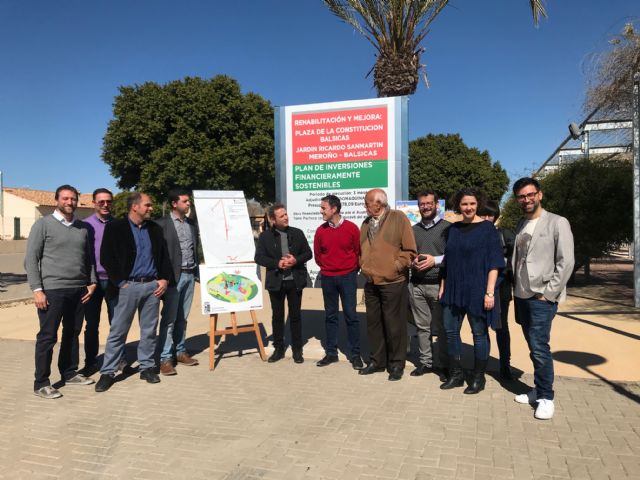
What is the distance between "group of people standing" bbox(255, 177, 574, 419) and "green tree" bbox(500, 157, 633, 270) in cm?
832

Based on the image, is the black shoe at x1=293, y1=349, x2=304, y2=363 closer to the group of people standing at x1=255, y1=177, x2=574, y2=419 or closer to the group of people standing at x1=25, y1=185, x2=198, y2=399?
the group of people standing at x1=255, y1=177, x2=574, y2=419

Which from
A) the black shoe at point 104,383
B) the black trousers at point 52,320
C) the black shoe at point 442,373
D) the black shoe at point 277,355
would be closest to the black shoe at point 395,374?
the black shoe at point 442,373

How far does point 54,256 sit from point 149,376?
5.10ft

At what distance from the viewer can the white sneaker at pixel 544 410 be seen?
143 inches

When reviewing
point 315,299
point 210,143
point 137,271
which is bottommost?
point 315,299

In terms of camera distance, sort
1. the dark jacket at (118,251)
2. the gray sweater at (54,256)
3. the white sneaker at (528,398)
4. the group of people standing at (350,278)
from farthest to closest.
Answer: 1. the dark jacket at (118,251)
2. the gray sweater at (54,256)
3. the white sneaker at (528,398)
4. the group of people standing at (350,278)

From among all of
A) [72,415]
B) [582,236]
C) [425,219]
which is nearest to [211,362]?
[72,415]

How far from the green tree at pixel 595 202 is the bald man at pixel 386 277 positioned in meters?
8.66

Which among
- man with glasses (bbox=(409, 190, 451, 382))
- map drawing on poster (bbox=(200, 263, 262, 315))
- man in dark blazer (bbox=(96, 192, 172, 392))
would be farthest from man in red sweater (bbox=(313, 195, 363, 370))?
man in dark blazer (bbox=(96, 192, 172, 392))

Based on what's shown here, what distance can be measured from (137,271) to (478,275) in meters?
3.37

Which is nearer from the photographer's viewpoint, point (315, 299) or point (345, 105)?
point (345, 105)

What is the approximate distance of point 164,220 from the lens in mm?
5051

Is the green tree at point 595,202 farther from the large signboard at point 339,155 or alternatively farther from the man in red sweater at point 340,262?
the man in red sweater at point 340,262

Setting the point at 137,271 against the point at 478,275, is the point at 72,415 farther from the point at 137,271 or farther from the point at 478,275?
the point at 478,275
